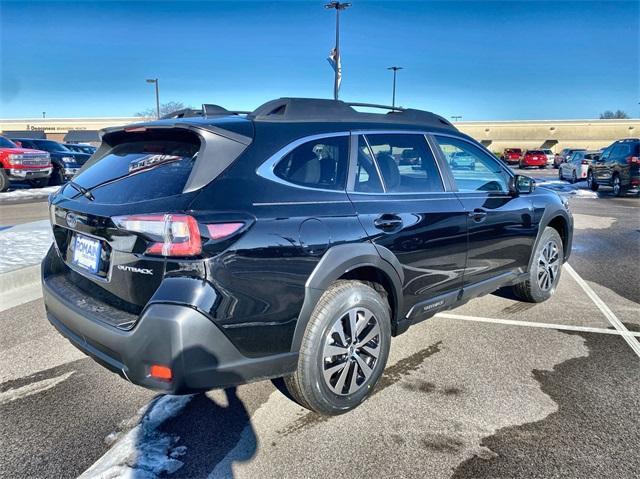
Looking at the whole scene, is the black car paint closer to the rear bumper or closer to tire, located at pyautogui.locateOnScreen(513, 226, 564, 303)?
the rear bumper

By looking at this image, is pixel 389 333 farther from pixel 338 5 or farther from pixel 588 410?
pixel 338 5

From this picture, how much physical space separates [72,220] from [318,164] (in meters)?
1.52

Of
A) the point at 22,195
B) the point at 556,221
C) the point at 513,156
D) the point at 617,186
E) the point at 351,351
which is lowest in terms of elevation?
the point at 22,195

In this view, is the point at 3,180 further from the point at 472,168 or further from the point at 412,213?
the point at 412,213

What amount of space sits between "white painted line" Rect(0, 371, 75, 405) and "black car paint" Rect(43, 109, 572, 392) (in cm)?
64

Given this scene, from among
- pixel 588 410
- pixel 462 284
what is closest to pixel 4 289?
pixel 462 284

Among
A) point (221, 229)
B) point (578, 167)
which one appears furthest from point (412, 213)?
point (578, 167)

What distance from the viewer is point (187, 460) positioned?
96.2 inches

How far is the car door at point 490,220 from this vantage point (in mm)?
3850

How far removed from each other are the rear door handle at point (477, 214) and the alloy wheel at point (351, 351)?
1355mm

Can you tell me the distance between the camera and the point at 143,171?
2.67m

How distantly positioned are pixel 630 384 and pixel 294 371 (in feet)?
8.01

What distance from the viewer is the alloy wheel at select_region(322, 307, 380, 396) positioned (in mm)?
2798

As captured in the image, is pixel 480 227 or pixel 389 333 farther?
pixel 480 227
